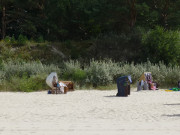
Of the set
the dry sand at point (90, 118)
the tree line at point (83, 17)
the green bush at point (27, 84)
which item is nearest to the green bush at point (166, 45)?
the tree line at point (83, 17)

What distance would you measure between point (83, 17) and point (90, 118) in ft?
78.3

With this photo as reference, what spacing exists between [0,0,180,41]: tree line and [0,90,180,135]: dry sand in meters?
18.2

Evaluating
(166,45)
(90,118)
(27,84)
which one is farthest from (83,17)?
(90,118)

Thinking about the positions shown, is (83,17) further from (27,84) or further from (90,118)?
(90,118)

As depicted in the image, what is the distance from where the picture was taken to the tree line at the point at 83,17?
97.9ft

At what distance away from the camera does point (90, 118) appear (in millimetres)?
9234

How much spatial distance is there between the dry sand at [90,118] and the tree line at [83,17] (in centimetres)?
1818

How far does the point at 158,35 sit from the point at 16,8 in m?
17.6

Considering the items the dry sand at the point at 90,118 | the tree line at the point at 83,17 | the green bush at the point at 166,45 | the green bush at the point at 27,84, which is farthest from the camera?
the tree line at the point at 83,17

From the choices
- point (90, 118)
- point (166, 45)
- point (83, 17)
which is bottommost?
point (90, 118)

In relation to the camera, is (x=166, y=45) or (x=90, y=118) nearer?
(x=90, y=118)

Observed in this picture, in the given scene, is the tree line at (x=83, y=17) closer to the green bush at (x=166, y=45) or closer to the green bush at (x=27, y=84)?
the green bush at (x=166, y=45)

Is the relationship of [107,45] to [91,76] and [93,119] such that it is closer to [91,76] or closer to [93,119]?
[91,76]

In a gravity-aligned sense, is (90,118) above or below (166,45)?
below
